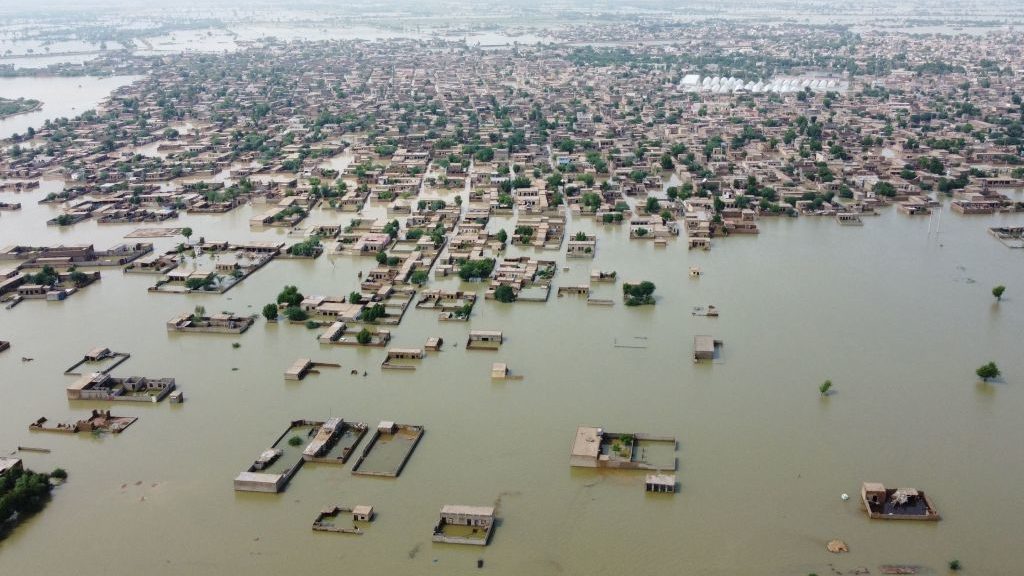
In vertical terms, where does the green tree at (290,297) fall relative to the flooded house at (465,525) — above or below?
above

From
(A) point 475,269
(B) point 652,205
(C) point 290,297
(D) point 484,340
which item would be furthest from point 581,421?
(B) point 652,205

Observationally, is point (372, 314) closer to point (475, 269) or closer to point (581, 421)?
point (475, 269)

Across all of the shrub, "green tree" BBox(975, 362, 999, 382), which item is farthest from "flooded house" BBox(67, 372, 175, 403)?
"green tree" BBox(975, 362, 999, 382)

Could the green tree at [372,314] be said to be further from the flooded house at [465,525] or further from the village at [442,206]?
the flooded house at [465,525]

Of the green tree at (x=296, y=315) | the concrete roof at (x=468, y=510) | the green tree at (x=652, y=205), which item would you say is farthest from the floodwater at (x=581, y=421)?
the green tree at (x=652, y=205)

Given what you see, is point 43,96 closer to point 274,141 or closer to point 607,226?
point 274,141

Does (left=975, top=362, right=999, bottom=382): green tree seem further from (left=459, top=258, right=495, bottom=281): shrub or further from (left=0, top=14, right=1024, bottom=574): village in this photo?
(left=459, top=258, right=495, bottom=281): shrub
